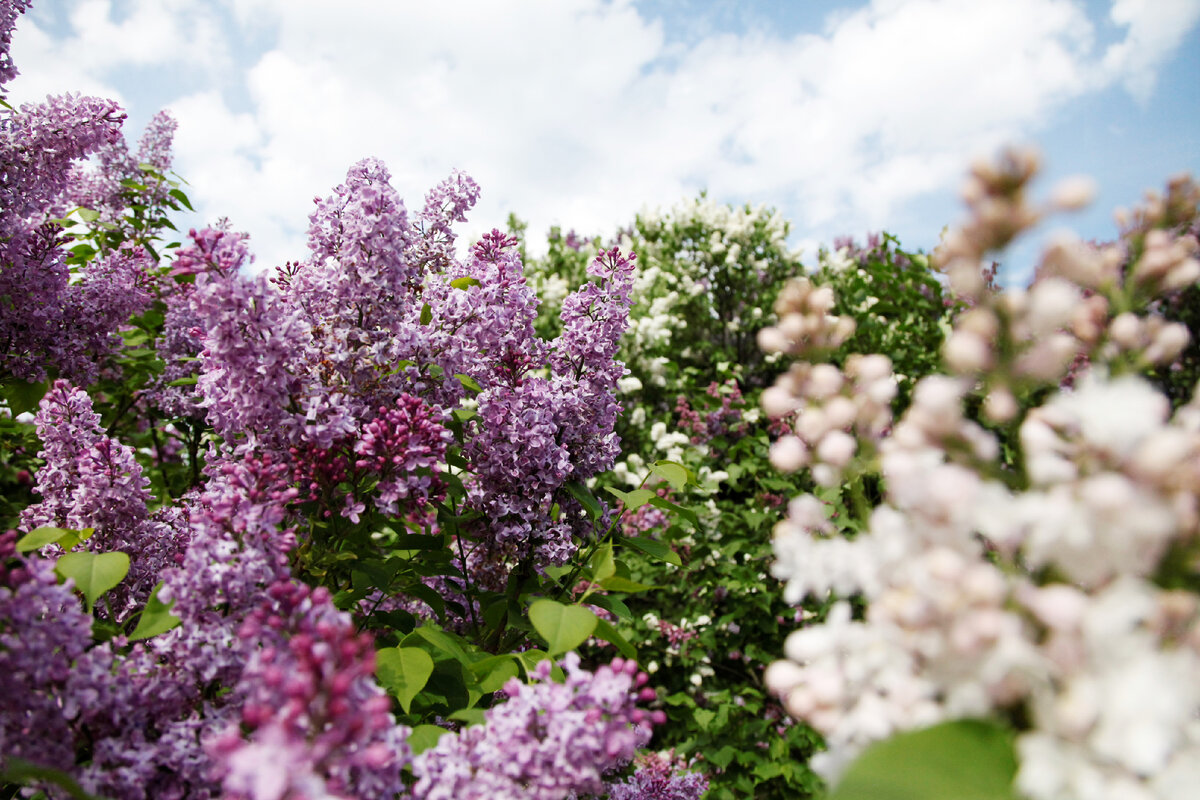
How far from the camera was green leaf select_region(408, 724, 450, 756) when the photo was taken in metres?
1.34

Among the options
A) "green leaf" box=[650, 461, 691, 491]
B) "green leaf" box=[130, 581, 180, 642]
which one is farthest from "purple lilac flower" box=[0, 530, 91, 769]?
"green leaf" box=[650, 461, 691, 491]

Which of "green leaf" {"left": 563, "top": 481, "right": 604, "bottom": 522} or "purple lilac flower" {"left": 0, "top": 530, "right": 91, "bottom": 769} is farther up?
"green leaf" {"left": 563, "top": 481, "right": 604, "bottom": 522}

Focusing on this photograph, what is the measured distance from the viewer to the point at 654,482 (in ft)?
18.2

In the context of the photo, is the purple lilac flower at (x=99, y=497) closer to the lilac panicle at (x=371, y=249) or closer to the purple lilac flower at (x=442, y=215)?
the lilac panicle at (x=371, y=249)

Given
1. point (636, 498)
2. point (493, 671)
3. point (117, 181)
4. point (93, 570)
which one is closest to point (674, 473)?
point (636, 498)

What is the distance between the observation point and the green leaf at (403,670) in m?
1.48

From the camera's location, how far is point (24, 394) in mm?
2775

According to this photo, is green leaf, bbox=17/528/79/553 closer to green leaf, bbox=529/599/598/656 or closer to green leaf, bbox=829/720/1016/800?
green leaf, bbox=529/599/598/656

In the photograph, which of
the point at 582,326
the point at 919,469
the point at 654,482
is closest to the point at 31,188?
the point at 582,326

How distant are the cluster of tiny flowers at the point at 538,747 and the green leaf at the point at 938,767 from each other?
0.50m

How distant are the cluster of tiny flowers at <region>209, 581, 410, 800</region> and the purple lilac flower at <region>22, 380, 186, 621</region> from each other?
3.08 feet

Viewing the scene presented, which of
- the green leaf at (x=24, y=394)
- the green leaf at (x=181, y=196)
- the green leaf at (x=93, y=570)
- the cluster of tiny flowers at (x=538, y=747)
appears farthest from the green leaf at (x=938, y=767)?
the green leaf at (x=181, y=196)

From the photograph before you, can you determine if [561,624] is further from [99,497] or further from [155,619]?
[99,497]

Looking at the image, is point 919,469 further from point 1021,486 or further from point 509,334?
point 509,334
